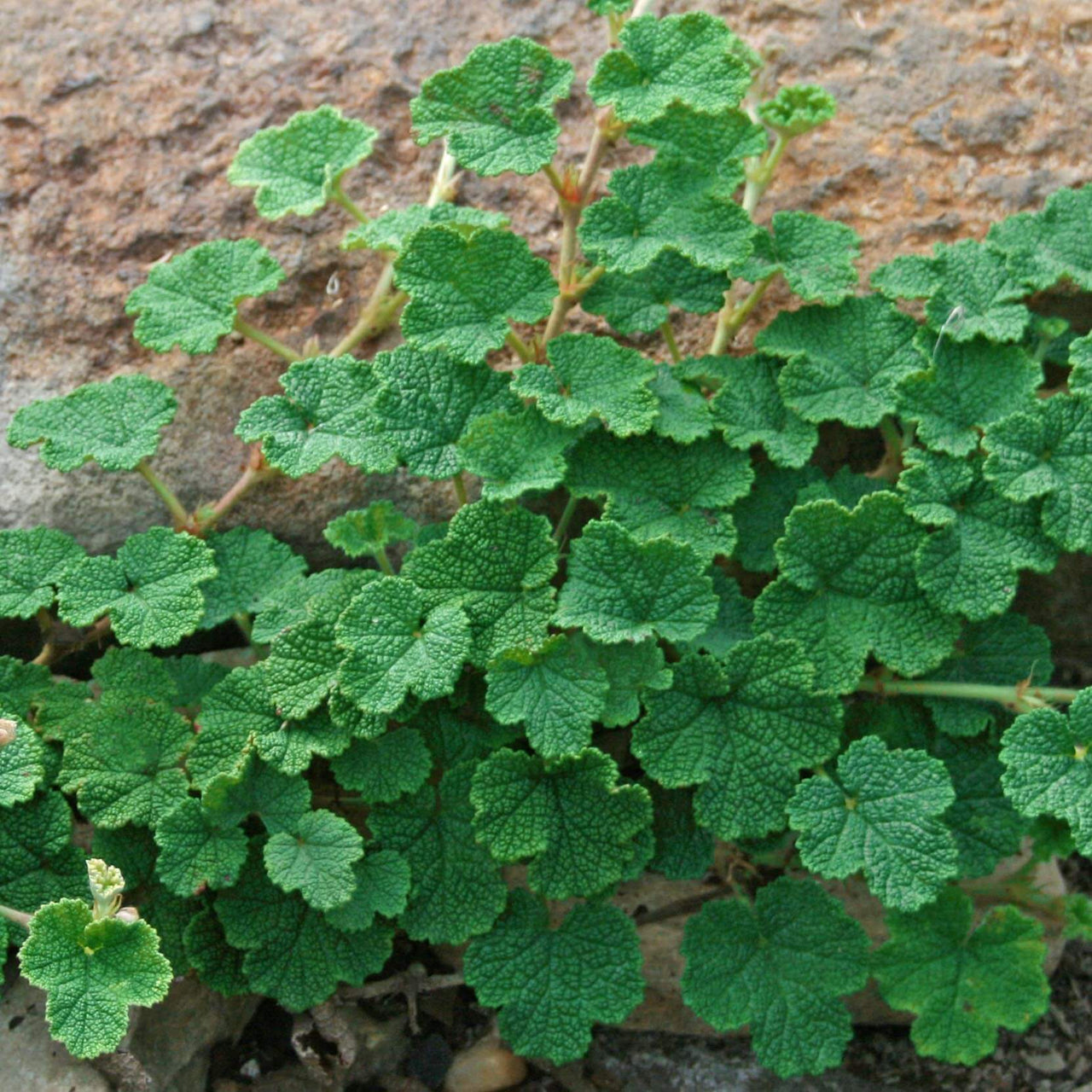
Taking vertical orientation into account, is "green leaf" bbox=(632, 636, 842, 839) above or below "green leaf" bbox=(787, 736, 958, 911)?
above

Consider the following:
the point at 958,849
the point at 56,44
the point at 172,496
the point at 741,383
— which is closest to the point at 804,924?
the point at 958,849

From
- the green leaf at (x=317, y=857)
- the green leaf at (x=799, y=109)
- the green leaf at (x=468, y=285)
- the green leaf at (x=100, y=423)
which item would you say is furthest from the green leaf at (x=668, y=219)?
the green leaf at (x=317, y=857)

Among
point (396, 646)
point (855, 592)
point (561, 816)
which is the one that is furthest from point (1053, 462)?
point (396, 646)

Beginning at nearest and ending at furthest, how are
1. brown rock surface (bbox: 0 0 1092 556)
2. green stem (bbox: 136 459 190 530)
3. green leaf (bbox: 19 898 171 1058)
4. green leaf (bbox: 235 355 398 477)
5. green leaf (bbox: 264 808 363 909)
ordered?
Result: green leaf (bbox: 19 898 171 1058) → green leaf (bbox: 264 808 363 909) → green leaf (bbox: 235 355 398 477) → green stem (bbox: 136 459 190 530) → brown rock surface (bbox: 0 0 1092 556)

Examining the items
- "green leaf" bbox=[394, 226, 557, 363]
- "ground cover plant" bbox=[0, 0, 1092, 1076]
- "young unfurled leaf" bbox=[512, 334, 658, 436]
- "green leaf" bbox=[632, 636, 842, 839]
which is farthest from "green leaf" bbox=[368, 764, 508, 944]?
"green leaf" bbox=[394, 226, 557, 363]

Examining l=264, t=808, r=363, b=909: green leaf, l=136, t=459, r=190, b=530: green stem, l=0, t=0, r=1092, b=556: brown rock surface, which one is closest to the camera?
l=264, t=808, r=363, b=909: green leaf

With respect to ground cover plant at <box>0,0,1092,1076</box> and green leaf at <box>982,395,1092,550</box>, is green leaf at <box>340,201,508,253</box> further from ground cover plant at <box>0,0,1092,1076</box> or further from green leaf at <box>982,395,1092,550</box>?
green leaf at <box>982,395,1092,550</box>

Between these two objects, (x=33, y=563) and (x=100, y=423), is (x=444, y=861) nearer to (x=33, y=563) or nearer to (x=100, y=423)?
(x=33, y=563)

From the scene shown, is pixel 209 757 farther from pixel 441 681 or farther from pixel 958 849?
pixel 958 849
